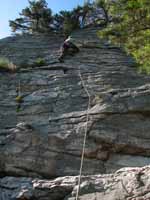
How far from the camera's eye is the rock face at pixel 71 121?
42.1 ft

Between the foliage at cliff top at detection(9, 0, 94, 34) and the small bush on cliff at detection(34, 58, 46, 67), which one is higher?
the foliage at cliff top at detection(9, 0, 94, 34)

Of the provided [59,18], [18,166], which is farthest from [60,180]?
[59,18]

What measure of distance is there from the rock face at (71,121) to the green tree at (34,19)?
30.5 ft

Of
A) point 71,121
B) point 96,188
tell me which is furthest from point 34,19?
point 96,188

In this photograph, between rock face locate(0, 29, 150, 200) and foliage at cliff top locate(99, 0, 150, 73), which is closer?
foliage at cliff top locate(99, 0, 150, 73)

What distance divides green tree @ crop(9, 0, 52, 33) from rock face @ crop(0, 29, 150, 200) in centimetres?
930

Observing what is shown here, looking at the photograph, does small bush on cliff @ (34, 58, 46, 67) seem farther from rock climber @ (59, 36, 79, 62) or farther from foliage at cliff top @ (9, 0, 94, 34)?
foliage at cliff top @ (9, 0, 94, 34)

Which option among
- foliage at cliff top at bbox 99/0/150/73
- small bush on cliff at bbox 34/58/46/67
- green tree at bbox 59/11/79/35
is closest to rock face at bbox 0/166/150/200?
foliage at cliff top at bbox 99/0/150/73

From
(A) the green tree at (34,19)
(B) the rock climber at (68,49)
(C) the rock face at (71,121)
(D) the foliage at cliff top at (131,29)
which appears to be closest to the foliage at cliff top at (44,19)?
(A) the green tree at (34,19)

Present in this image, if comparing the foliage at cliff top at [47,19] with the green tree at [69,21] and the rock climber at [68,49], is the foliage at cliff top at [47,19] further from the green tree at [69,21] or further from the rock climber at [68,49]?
the rock climber at [68,49]

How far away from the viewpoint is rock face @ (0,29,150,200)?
12820mm

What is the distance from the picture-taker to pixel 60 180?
10461mm

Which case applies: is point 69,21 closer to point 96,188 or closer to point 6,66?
point 6,66

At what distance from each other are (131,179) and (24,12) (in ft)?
67.6
